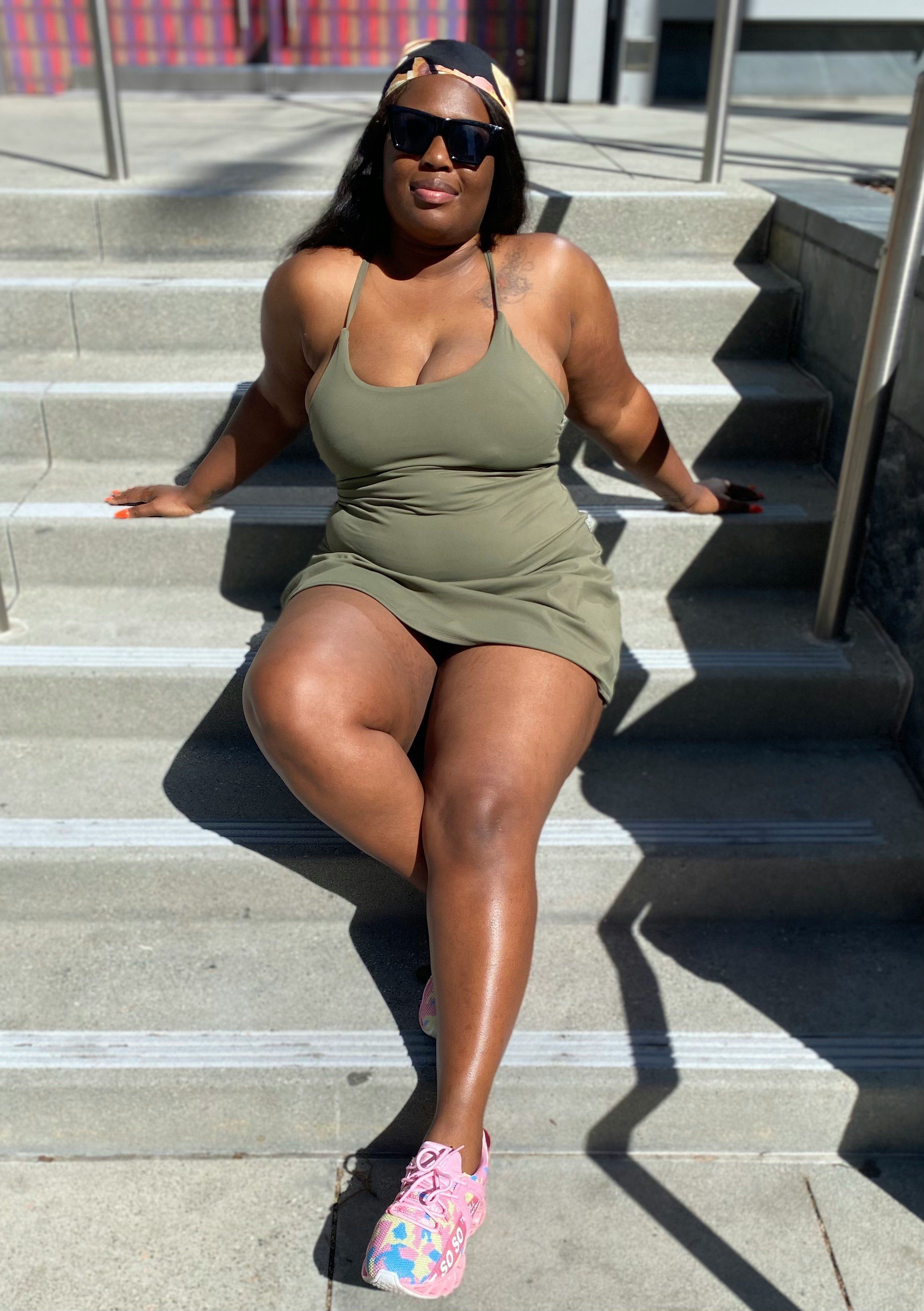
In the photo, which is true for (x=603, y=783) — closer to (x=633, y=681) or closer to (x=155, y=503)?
(x=633, y=681)

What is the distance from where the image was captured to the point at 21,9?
6703 mm

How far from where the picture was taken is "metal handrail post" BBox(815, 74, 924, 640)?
2002 mm

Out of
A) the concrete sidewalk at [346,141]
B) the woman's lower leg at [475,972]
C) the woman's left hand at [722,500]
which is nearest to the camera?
the woman's lower leg at [475,972]

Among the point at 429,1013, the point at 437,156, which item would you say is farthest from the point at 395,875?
the point at 437,156

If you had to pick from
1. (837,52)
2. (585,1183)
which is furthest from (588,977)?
(837,52)

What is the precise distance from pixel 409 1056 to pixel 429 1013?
0.08m

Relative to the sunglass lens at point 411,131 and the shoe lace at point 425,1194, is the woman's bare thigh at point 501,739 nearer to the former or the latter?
the shoe lace at point 425,1194

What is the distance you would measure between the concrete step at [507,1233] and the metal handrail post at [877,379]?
1.14m

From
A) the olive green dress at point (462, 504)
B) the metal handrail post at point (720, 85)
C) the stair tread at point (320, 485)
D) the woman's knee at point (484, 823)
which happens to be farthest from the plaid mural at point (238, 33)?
the woman's knee at point (484, 823)

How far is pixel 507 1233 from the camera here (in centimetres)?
172

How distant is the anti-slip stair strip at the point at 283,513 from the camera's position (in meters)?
2.54

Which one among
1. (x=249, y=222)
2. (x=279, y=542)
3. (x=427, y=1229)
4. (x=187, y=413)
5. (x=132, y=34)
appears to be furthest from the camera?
(x=132, y=34)

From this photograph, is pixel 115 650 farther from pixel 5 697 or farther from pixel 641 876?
pixel 641 876

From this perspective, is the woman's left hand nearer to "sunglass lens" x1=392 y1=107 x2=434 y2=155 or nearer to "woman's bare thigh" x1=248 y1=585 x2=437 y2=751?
"woman's bare thigh" x1=248 y1=585 x2=437 y2=751
